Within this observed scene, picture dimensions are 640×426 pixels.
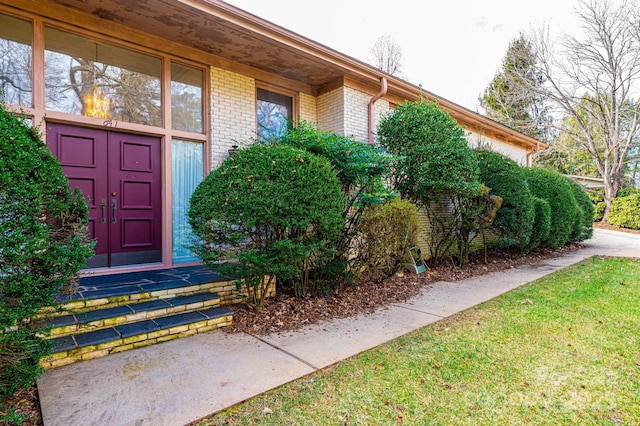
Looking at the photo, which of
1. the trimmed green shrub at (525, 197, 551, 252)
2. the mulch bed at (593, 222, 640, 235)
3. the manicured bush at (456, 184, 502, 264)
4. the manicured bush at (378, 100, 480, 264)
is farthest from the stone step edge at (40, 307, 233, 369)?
the mulch bed at (593, 222, 640, 235)

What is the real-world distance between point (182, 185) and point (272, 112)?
230cm

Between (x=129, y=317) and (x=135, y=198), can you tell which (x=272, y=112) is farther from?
(x=129, y=317)

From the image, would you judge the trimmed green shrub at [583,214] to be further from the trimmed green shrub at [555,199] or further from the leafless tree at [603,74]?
the leafless tree at [603,74]

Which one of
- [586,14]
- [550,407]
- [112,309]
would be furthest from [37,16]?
[586,14]

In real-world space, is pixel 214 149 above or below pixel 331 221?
above

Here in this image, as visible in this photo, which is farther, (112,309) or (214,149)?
(214,149)

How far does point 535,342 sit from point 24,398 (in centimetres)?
417

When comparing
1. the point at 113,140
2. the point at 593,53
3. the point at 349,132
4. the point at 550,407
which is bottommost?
the point at 550,407

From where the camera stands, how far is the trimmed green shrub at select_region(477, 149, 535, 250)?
7527 mm

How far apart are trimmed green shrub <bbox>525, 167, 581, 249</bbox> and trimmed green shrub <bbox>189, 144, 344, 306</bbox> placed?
734 centimetres

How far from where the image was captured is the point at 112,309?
3.47 metres

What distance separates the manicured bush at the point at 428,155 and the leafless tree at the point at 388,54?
1606 cm

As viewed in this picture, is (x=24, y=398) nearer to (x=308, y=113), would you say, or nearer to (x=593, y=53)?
(x=308, y=113)

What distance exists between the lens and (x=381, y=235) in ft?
16.5
